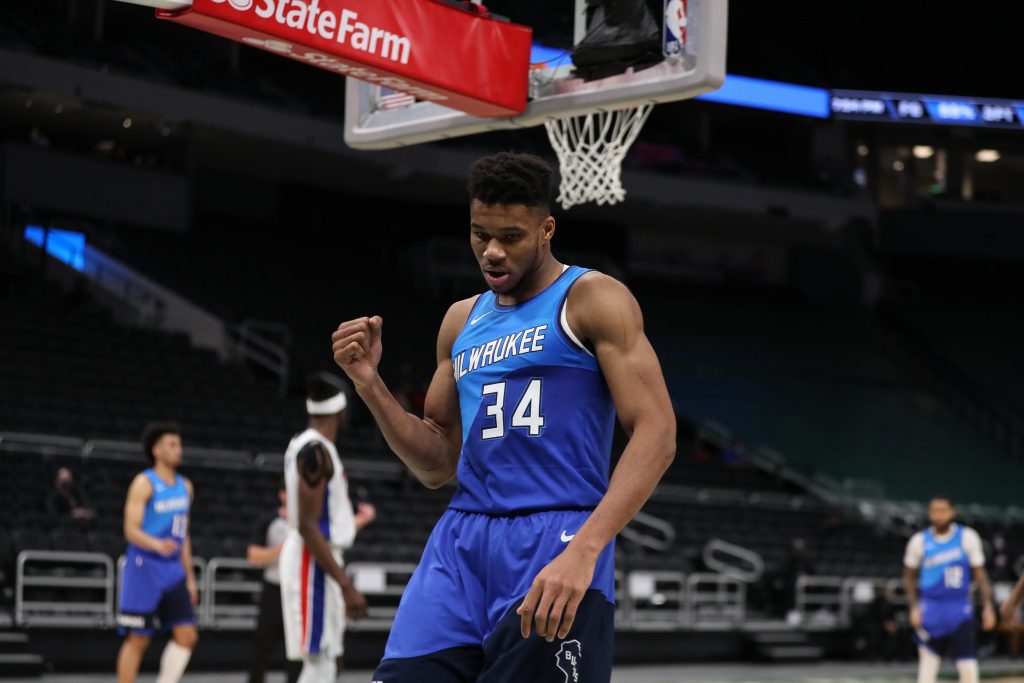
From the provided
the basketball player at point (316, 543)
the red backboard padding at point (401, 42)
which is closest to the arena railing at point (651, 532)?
the basketball player at point (316, 543)

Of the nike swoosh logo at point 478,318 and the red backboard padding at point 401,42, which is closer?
the nike swoosh logo at point 478,318

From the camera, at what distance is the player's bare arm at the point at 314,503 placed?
25.5 feet

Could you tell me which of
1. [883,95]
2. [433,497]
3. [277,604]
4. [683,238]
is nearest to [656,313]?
[683,238]

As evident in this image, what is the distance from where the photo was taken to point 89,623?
42.5 feet

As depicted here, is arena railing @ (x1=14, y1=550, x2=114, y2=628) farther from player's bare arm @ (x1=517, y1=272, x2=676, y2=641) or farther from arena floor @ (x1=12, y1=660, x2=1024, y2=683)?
player's bare arm @ (x1=517, y1=272, x2=676, y2=641)

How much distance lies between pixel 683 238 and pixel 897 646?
1771 centimetres

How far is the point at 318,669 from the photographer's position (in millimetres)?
7902

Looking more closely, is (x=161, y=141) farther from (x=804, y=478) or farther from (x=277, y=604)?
(x=277, y=604)

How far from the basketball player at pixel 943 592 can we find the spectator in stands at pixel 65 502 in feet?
26.4

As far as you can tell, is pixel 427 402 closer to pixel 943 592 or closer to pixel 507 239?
pixel 507 239

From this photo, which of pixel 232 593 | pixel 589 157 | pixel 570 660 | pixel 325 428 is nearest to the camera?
pixel 570 660

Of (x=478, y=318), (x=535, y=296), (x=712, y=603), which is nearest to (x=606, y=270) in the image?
(x=712, y=603)

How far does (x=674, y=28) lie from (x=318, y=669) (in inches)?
155

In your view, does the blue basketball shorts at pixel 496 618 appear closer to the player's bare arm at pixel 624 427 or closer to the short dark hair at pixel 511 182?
the player's bare arm at pixel 624 427
